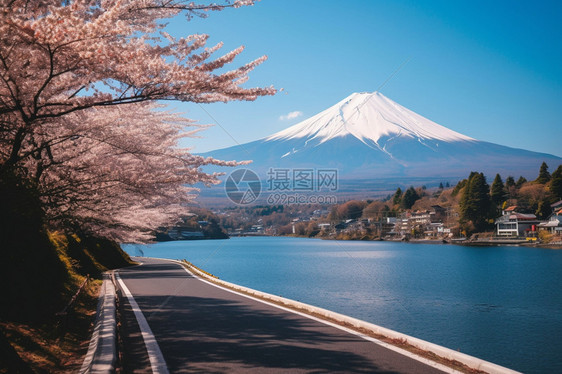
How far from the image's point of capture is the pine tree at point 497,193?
245 ft

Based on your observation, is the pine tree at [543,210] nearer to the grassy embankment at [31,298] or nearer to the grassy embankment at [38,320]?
the grassy embankment at [38,320]

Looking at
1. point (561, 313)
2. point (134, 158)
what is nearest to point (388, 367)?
point (134, 158)

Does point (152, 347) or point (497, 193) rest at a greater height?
point (497, 193)

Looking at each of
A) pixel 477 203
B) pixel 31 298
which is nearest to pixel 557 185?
pixel 477 203

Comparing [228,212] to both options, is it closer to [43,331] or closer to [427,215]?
[427,215]

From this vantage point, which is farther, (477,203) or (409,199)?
(409,199)

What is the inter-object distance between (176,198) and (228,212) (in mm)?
146842

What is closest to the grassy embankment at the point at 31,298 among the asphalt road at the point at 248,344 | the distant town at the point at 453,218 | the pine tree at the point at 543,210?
the asphalt road at the point at 248,344

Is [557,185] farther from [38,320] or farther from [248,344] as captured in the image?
[38,320]

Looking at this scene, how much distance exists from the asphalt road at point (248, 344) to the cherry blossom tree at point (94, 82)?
2.92 meters

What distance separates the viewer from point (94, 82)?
6.28 meters

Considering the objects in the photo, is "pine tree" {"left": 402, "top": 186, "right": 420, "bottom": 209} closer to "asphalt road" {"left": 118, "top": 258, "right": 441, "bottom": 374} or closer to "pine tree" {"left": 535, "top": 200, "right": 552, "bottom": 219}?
"pine tree" {"left": 535, "top": 200, "right": 552, "bottom": 219}

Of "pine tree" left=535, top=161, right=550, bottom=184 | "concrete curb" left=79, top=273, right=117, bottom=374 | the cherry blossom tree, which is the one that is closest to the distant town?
"pine tree" left=535, top=161, right=550, bottom=184

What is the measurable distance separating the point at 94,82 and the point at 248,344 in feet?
15.0
